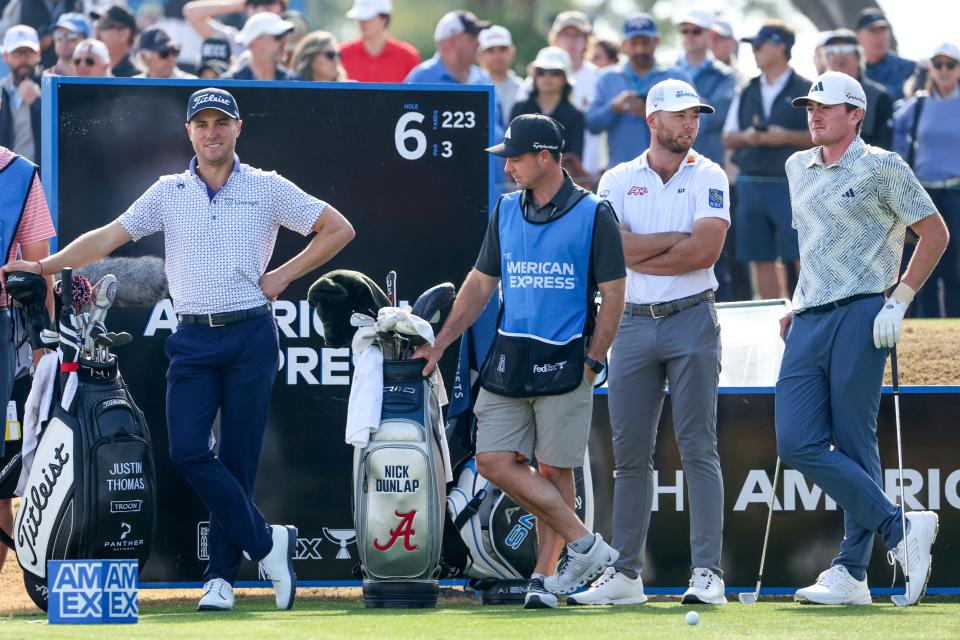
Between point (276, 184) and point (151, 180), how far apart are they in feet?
2.98

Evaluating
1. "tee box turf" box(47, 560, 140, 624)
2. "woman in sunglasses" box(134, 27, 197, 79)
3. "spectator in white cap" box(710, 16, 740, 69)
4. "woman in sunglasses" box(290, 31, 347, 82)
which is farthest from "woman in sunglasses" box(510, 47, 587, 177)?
"tee box turf" box(47, 560, 140, 624)

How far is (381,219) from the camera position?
30.7 feet

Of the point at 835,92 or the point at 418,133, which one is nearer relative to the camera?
the point at 835,92

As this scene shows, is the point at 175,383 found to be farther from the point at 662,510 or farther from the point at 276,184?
the point at 662,510

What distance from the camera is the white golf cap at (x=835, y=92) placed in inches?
332

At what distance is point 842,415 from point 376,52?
752 centimetres


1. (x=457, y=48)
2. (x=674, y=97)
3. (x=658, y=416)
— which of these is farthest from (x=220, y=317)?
(x=457, y=48)

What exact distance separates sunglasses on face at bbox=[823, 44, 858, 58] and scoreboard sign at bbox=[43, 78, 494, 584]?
5.09 m

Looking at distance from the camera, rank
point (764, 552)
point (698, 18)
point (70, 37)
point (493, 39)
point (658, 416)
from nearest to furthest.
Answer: point (658, 416) < point (764, 552) < point (698, 18) < point (493, 39) < point (70, 37)

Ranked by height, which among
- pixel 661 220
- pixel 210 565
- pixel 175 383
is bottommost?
pixel 210 565

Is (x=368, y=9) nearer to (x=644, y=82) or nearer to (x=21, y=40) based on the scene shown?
(x=644, y=82)

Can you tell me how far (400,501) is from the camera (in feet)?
27.4

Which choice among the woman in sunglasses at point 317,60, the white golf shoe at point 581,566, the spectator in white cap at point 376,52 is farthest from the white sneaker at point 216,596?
the spectator in white cap at point 376,52

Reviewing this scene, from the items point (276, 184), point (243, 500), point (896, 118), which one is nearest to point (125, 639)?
point (243, 500)
